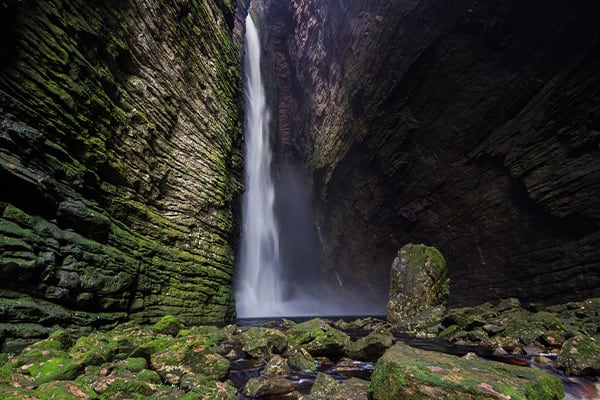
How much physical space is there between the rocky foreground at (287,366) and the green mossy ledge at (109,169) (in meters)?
1.57

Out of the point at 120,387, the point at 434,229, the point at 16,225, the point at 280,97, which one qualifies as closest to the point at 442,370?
the point at 120,387

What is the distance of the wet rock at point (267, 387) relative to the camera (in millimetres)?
4066

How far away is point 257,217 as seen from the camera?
30.0 metres

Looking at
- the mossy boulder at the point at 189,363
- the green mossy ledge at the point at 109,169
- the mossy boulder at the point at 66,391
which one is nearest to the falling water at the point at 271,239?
the green mossy ledge at the point at 109,169

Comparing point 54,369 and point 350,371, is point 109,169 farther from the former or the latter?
point 350,371

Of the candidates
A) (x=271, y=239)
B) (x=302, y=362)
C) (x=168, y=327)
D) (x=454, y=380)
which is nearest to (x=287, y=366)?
(x=302, y=362)

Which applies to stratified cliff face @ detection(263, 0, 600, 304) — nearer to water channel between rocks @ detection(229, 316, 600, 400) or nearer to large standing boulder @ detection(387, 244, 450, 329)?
large standing boulder @ detection(387, 244, 450, 329)

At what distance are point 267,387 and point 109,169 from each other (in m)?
8.96

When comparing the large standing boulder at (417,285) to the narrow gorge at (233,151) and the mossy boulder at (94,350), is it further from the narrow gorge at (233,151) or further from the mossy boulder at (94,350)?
the mossy boulder at (94,350)

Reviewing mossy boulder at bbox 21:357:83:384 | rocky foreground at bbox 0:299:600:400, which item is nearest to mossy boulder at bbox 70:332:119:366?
rocky foreground at bbox 0:299:600:400

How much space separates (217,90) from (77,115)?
9.54 m

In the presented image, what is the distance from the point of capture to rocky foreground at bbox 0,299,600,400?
3.03 m

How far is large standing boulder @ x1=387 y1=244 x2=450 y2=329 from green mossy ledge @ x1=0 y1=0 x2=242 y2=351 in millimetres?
8856

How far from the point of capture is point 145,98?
37.9ft
